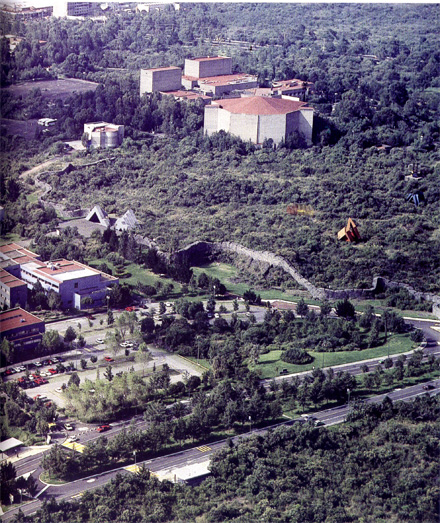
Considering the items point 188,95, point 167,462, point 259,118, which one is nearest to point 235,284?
point 167,462

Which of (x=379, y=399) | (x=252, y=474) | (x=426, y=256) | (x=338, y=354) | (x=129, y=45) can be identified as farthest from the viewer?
(x=129, y=45)

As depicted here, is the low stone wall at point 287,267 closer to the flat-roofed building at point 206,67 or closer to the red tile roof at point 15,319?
the red tile roof at point 15,319

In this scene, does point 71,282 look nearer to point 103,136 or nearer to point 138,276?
point 138,276

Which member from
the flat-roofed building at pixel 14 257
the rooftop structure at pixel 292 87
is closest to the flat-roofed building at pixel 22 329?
the flat-roofed building at pixel 14 257

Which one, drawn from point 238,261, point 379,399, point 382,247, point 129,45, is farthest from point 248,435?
point 129,45

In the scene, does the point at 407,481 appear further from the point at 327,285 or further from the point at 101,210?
the point at 101,210

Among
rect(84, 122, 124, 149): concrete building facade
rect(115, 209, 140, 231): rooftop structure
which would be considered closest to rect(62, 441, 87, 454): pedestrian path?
rect(115, 209, 140, 231): rooftop structure

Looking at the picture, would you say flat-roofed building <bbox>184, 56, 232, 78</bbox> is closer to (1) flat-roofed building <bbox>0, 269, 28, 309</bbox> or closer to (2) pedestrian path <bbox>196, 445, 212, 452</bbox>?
(1) flat-roofed building <bbox>0, 269, 28, 309</bbox>

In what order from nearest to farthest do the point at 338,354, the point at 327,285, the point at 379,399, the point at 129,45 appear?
the point at 379,399
the point at 338,354
the point at 327,285
the point at 129,45
